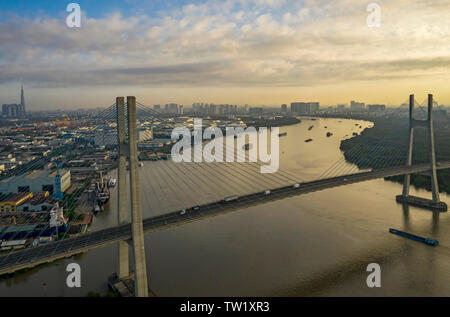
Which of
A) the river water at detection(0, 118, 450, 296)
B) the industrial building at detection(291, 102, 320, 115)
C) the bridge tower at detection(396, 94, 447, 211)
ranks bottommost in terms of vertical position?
the river water at detection(0, 118, 450, 296)

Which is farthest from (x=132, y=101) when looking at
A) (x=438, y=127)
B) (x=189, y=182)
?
(x=438, y=127)

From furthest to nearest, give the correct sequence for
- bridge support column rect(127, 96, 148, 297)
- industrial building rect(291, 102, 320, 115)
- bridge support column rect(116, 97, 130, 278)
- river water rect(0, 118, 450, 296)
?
industrial building rect(291, 102, 320, 115), river water rect(0, 118, 450, 296), bridge support column rect(116, 97, 130, 278), bridge support column rect(127, 96, 148, 297)

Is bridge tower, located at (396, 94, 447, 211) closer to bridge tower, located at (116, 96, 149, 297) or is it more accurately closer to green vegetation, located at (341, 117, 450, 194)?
green vegetation, located at (341, 117, 450, 194)

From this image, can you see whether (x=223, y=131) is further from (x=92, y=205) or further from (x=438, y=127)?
(x=92, y=205)

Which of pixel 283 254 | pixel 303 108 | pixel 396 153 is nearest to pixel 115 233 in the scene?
pixel 283 254

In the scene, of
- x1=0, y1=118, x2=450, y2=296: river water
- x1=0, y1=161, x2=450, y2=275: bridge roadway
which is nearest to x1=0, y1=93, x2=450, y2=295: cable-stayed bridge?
x1=0, y1=161, x2=450, y2=275: bridge roadway

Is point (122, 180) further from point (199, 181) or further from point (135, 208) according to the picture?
point (199, 181)
